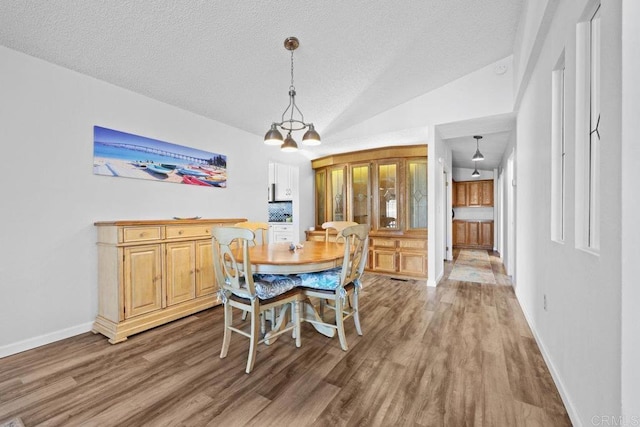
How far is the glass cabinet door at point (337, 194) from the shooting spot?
5.36 m

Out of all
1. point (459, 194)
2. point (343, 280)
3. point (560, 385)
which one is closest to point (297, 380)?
point (343, 280)

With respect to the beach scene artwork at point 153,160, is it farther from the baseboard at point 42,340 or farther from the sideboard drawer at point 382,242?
Result: the sideboard drawer at point 382,242

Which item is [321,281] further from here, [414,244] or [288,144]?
[414,244]

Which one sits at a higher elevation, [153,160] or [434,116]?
[434,116]

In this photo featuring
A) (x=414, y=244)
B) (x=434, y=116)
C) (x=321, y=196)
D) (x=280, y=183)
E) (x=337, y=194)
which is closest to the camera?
(x=434, y=116)

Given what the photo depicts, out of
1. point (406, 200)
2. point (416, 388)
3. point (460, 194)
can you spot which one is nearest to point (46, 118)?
point (416, 388)

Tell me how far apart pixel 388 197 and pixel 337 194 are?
1057 millimetres

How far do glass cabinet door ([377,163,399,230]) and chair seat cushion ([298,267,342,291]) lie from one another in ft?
8.86

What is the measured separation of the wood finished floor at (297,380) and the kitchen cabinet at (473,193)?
6.11 m

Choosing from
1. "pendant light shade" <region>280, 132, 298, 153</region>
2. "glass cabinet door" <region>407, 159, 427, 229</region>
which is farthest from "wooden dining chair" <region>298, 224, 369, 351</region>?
"glass cabinet door" <region>407, 159, 427, 229</region>

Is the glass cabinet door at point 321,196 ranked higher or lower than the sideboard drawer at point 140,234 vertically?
higher

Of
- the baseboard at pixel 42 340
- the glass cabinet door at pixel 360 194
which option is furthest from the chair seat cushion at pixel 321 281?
the glass cabinet door at pixel 360 194

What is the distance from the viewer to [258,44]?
8.46 feet

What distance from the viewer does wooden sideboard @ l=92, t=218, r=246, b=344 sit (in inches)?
96.1
